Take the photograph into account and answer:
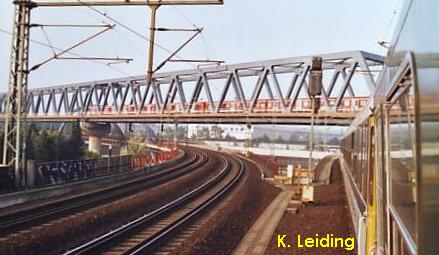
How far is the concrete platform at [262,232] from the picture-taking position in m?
12.5

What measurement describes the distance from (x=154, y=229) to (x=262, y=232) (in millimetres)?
3067

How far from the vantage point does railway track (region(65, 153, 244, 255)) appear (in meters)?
11.5

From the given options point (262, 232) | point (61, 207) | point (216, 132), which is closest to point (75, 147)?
point (61, 207)

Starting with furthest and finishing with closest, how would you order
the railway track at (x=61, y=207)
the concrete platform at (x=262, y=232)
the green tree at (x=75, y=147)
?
the green tree at (x=75, y=147), the railway track at (x=61, y=207), the concrete platform at (x=262, y=232)

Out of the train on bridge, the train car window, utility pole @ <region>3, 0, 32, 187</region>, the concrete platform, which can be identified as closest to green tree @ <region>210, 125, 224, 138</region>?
the train on bridge

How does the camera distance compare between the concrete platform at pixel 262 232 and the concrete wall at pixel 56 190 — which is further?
the concrete wall at pixel 56 190

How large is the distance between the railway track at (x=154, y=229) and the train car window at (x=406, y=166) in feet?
28.4

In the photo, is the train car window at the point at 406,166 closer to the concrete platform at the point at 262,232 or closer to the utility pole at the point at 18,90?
the concrete platform at the point at 262,232

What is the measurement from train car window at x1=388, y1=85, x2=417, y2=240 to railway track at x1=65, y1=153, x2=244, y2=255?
28.4ft

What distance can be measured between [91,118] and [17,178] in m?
52.7

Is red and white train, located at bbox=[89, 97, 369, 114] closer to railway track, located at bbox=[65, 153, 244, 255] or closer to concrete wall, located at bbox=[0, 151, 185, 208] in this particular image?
concrete wall, located at bbox=[0, 151, 185, 208]

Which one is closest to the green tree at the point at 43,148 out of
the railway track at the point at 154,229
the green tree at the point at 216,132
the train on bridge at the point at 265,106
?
the railway track at the point at 154,229

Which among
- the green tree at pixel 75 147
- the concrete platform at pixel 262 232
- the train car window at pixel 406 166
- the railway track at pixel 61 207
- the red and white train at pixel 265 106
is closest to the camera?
the train car window at pixel 406 166

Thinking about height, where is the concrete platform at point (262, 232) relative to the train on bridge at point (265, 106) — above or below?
below
